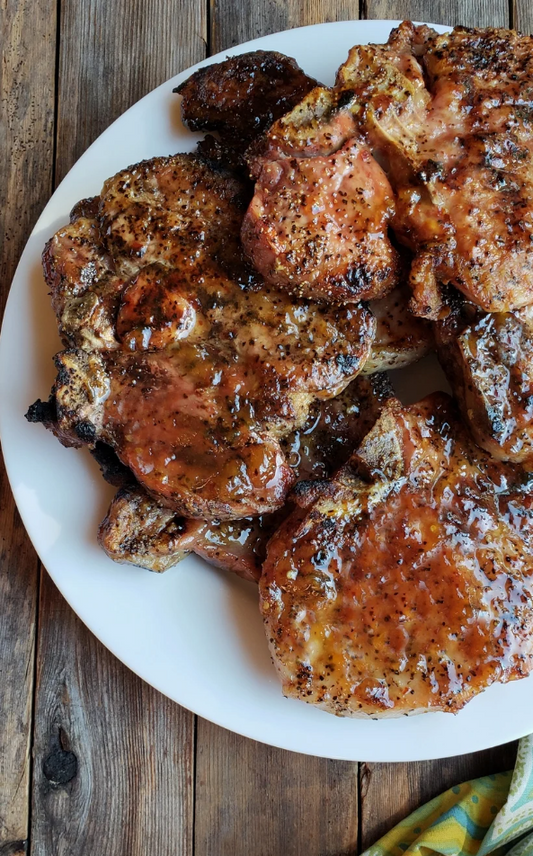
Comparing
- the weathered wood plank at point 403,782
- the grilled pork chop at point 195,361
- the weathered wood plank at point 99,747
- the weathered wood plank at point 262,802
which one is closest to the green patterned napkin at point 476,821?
the weathered wood plank at point 403,782

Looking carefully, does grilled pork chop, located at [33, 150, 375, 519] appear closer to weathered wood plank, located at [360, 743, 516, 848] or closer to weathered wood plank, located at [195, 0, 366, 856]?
weathered wood plank, located at [195, 0, 366, 856]

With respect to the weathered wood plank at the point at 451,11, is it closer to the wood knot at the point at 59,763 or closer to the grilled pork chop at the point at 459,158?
the grilled pork chop at the point at 459,158

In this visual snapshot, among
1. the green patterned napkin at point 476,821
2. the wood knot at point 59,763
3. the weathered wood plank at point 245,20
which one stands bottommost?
the green patterned napkin at point 476,821

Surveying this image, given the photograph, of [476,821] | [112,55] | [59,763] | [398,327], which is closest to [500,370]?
[398,327]

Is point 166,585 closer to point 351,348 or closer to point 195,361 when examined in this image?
point 195,361

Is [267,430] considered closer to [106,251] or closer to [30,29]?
[106,251]

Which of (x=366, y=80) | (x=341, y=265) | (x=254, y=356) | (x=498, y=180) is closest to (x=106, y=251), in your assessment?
(x=254, y=356)
